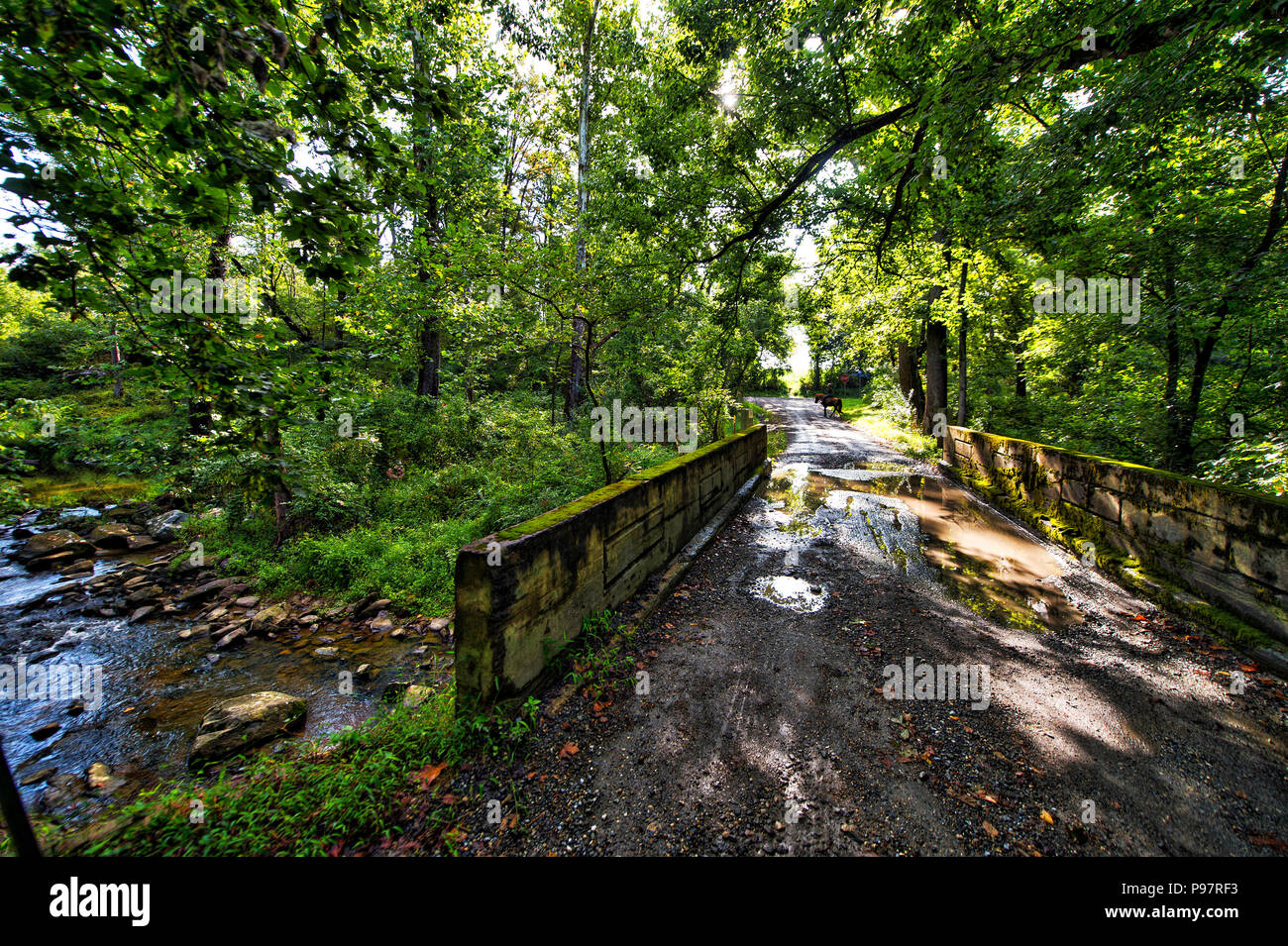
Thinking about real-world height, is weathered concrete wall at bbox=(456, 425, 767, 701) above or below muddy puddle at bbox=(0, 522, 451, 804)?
above

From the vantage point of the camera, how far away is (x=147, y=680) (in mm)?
4820

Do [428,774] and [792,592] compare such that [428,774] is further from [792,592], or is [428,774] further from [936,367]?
[936,367]

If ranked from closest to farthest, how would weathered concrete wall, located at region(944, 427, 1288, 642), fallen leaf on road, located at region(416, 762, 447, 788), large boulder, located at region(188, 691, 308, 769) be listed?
fallen leaf on road, located at region(416, 762, 447, 788) < large boulder, located at region(188, 691, 308, 769) < weathered concrete wall, located at region(944, 427, 1288, 642)

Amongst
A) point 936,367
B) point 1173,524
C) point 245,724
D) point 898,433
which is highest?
point 936,367

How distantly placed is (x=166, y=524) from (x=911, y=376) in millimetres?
26716

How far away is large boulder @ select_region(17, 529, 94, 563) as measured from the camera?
8.12 metres

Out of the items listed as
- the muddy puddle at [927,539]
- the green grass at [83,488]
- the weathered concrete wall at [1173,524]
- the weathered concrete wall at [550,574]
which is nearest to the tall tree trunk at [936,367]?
the muddy puddle at [927,539]

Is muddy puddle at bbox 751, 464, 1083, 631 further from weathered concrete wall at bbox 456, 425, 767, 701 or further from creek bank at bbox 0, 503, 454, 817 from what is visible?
creek bank at bbox 0, 503, 454, 817

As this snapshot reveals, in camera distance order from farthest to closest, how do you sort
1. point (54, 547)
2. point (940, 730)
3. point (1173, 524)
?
point (54, 547), point (1173, 524), point (940, 730)

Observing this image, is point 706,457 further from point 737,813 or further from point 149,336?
point 149,336

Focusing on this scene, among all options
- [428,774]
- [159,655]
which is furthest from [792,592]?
[159,655]

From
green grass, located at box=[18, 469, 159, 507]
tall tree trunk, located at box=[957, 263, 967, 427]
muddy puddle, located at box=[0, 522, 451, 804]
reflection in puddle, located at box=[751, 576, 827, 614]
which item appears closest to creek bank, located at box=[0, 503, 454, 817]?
muddy puddle, located at box=[0, 522, 451, 804]

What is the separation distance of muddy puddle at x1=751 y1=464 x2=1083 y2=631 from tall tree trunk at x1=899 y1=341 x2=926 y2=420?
457 inches
